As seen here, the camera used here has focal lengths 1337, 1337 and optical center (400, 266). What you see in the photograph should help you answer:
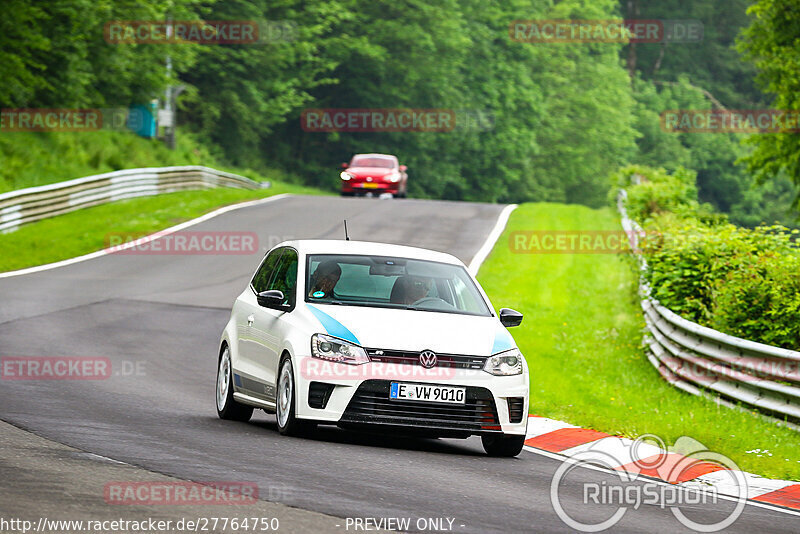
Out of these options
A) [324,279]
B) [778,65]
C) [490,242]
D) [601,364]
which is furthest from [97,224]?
[324,279]

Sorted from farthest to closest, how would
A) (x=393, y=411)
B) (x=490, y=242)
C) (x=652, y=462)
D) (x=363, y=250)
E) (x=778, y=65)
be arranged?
(x=778, y=65)
(x=490, y=242)
(x=363, y=250)
(x=652, y=462)
(x=393, y=411)

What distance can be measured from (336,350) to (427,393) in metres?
0.77

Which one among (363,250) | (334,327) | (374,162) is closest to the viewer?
(334,327)

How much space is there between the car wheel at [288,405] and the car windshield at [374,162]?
3441 cm

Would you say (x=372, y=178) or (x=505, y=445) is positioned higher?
(x=505, y=445)

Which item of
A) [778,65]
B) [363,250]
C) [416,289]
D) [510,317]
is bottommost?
[510,317]

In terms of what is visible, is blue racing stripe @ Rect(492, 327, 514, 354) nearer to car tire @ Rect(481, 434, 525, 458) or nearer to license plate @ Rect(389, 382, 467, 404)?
license plate @ Rect(389, 382, 467, 404)

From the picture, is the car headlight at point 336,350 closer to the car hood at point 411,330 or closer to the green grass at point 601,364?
the car hood at point 411,330

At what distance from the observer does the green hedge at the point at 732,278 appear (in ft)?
48.8

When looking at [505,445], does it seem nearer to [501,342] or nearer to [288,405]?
[501,342]

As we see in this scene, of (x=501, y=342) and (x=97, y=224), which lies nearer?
(x=501, y=342)

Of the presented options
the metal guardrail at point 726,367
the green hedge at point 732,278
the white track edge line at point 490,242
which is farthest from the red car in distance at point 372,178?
the metal guardrail at point 726,367

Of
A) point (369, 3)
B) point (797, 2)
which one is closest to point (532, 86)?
point (369, 3)

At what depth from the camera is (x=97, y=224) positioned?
31750 mm
